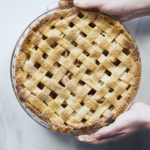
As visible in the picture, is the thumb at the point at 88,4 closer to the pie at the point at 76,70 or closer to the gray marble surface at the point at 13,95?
the pie at the point at 76,70

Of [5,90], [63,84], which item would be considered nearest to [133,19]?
[63,84]

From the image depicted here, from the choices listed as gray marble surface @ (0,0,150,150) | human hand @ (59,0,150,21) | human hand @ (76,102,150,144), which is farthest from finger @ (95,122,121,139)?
human hand @ (59,0,150,21)

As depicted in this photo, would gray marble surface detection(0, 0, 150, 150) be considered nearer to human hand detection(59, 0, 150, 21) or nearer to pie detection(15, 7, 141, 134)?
human hand detection(59, 0, 150, 21)

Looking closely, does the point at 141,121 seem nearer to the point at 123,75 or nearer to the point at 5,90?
the point at 123,75

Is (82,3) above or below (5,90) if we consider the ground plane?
above

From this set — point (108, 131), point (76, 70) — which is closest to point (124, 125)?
point (108, 131)

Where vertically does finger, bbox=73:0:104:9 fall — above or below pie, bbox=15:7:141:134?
above

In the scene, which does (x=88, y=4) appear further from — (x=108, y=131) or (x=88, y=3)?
(x=108, y=131)
